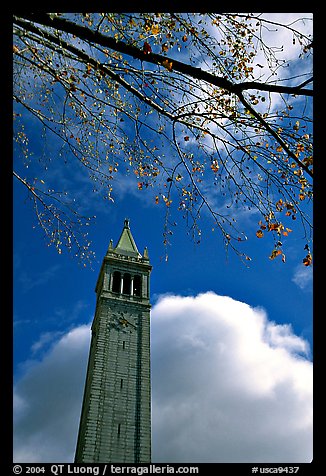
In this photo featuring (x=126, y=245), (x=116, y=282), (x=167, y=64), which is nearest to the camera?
(x=167, y=64)

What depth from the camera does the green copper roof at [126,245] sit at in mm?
55156

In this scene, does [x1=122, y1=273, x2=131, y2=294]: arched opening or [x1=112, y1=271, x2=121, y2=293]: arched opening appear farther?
[x1=122, y1=273, x2=131, y2=294]: arched opening

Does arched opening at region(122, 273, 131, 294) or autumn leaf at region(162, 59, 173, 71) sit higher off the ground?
arched opening at region(122, 273, 131, 294)

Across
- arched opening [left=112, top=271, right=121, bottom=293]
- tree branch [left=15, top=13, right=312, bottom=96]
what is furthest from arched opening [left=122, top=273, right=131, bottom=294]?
tree branch [left=15, top=13, right=312, bottom=96]

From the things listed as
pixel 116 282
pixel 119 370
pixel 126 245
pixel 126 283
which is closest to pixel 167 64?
pixel 119 370

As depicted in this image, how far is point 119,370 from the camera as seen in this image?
143ft

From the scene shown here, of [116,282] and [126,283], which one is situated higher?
[126,283]

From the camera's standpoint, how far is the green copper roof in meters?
55.2

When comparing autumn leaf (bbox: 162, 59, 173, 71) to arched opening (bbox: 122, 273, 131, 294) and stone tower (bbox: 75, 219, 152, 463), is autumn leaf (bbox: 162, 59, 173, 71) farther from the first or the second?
arched opening (bbox: 122, 273, 131, 294)

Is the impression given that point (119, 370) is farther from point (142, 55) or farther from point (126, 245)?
point (142, 55)

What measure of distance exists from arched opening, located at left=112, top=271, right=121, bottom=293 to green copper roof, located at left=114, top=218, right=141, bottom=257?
3.18m

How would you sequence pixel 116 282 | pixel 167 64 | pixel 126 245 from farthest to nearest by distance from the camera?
pixel 126 245
pixel 116 282
pixel 167 64

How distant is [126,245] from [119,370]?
18185 millimetres
